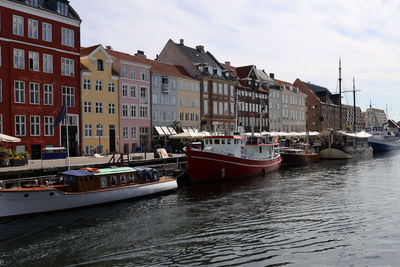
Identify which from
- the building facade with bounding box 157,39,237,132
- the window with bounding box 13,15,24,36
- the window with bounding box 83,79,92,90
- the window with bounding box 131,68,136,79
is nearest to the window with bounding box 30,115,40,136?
the window with bounding box 83,79,92,90

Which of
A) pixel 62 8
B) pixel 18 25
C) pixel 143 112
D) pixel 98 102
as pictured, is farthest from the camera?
pixel 143 112

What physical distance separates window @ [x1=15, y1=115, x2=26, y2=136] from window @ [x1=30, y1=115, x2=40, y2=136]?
2.81 ft

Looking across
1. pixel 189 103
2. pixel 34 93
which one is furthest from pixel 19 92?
pixel 189 103

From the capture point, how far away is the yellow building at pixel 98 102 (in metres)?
44.9

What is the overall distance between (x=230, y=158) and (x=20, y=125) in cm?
2079

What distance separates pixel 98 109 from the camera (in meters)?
46.8

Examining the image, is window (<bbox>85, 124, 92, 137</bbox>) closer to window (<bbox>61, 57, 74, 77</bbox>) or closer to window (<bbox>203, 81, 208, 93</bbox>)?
window (<bbox>61, 57, 74, 77</bbox>)

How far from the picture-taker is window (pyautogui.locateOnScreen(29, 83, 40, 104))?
3886 centimetres

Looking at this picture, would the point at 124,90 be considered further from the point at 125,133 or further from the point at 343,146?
the point at 343,146

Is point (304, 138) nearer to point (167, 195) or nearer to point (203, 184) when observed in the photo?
point (203, 184)

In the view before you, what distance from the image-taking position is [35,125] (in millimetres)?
38969

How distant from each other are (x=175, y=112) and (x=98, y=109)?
15.4m

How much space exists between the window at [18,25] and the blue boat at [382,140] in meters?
70.8

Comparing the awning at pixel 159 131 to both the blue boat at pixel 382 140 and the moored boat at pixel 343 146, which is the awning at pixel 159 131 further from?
the blue boat at pixel 382 140
